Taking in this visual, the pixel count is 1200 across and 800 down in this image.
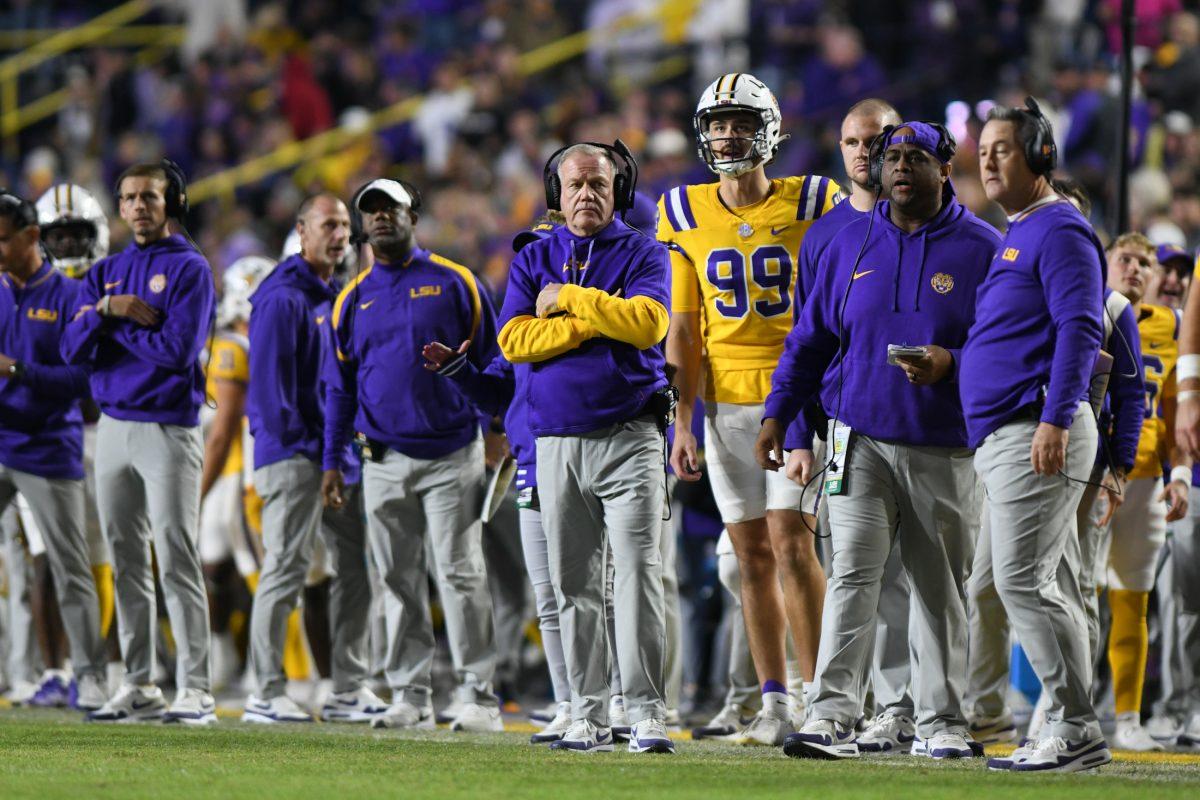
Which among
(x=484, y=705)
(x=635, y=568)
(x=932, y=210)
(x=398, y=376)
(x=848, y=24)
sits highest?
(x=848, y=24)

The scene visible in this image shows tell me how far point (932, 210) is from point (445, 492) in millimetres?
2789

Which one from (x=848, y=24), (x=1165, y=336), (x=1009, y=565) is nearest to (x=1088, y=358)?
(x=1009, y=565)

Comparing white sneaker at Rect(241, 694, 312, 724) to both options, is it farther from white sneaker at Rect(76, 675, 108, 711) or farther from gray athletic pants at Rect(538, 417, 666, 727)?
gray athletic pants at Rect(538, 417, 666, 727)

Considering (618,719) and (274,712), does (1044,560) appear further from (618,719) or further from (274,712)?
(274,712)

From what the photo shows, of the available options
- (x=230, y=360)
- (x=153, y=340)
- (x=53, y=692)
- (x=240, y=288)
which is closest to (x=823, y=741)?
(x=153, y=340)

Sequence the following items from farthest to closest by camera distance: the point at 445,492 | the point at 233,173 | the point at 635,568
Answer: the point at 233,173, the point at 445,492, the point at 635,568

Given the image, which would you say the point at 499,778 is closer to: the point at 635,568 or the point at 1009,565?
the point at 635,568

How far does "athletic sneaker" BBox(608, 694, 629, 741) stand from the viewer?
778cm

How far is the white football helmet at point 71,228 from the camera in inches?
391

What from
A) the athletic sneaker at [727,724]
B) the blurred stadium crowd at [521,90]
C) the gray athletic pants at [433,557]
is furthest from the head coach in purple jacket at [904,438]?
the blurred stadium crowd at [521,90]

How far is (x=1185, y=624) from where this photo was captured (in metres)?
8.64

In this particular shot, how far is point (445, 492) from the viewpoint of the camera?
861 centimetres

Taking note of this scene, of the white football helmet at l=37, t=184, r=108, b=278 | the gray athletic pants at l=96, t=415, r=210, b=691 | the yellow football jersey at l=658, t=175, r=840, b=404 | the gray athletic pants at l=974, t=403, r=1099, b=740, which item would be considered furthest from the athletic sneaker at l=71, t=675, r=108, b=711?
the gray athletic pants at l=974, t=403, r=1099, b=740

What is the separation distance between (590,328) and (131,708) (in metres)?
3.25
